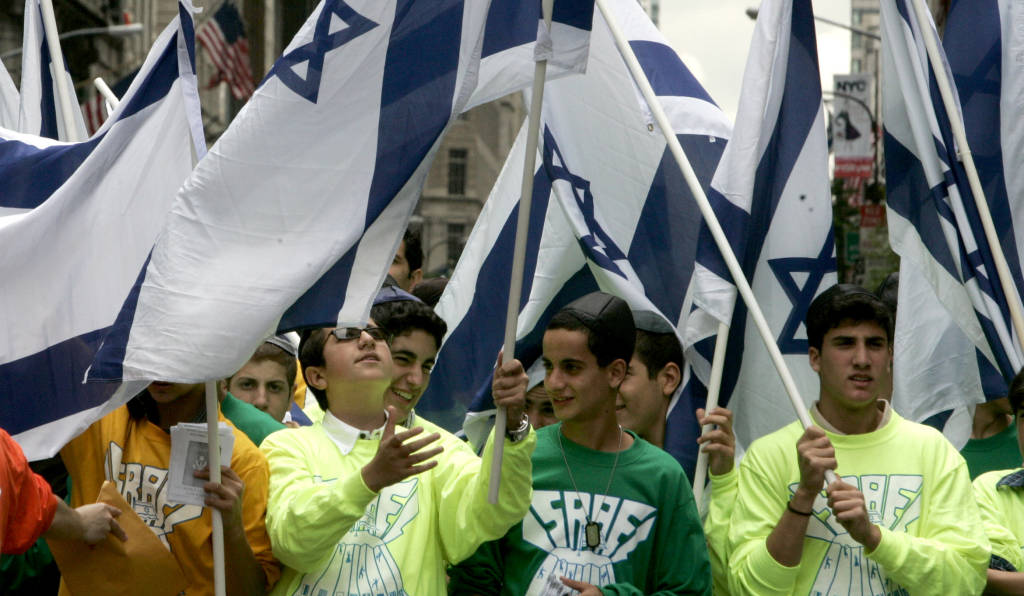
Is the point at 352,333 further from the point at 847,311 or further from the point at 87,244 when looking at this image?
the point at 847,311

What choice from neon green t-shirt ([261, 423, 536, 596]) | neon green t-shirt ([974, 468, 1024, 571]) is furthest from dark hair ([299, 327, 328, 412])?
neon green t-shirt ([974, 468, 1024, 571])

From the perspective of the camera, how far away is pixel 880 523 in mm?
4320

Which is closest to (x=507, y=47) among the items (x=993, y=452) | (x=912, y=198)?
(x=912, y=198)

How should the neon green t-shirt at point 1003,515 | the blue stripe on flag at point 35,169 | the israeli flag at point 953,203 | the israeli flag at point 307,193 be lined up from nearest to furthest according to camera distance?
1. the israeli flag at point 307,193
2. the neon green t-shirt at point 1003,515
3. the blue stripe on flag at point 35,169
4. the israeli flag at point 953,203

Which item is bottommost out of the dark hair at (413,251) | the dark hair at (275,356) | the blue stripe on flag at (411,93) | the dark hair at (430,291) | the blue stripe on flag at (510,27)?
the dark hair at (275,356)

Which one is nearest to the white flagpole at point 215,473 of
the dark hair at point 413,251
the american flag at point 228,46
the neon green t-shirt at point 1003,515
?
the neon green t-shirt at point 1003,515

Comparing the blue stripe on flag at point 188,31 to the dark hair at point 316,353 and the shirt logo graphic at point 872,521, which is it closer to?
the dark hair at point 316,353

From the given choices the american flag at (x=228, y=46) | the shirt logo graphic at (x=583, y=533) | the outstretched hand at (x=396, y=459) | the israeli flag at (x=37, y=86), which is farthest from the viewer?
the american flag at (x=228, y=46)

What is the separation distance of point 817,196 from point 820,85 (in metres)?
0.51

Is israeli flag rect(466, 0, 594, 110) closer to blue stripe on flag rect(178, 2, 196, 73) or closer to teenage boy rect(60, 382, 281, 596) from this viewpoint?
blue stripe on flag rect(178, 2, 196, 73)

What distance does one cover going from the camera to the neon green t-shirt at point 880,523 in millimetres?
4168

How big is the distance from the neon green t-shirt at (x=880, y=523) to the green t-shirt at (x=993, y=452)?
4.87ft

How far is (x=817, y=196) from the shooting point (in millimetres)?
5430

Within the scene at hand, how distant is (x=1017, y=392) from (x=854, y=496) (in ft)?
3.11
